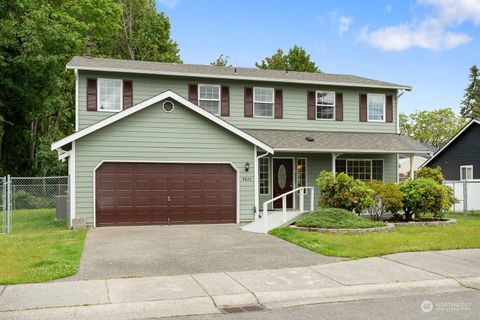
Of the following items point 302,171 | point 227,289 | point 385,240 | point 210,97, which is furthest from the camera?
point 302,171

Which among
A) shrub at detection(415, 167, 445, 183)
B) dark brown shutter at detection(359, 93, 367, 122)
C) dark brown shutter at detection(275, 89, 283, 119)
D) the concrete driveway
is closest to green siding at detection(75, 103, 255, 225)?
the concrete driveway

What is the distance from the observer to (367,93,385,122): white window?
2269 cm

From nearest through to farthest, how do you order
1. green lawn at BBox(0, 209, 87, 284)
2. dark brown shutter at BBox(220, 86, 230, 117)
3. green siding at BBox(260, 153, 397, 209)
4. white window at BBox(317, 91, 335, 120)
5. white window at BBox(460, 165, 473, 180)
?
green lawn at BBox(0, 209, 87, 284) < dark brown shutter at BBox(220, 86, 230, 117) < green siding at BBox(260, 153, 397, 209) < white window at BBox(317, 91, 335, 120) < white window at BBox(460, 165, 473, 180)

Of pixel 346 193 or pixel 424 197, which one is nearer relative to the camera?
pixel 346 193

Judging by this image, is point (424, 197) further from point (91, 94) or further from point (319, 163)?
point (91, 94)

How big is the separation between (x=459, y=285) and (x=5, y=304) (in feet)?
23.5

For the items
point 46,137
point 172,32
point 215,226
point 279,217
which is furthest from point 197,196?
point 172,32

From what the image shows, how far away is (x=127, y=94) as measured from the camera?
19.6m

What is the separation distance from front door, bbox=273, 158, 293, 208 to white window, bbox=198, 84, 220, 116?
3.40 meters

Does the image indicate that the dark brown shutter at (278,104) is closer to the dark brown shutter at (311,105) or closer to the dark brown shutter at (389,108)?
the dark brown shutter at (311,105)

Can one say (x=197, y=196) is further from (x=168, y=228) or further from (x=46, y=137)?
(x=46, y=137)

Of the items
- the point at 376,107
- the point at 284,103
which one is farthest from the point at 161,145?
the point at 376,107

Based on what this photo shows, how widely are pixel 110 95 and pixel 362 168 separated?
37.8ft

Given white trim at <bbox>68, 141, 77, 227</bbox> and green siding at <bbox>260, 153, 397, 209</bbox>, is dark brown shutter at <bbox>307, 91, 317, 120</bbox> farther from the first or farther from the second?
white trim at <bbox>68, 141, 77, 227</bbox>
